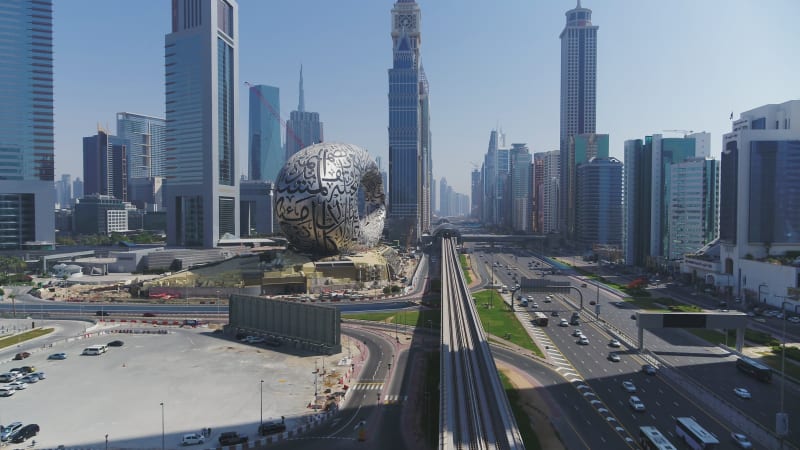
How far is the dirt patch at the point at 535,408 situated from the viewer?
96.6 feet

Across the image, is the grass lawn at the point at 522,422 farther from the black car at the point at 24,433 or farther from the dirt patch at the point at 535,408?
the black car at the point at 24,433

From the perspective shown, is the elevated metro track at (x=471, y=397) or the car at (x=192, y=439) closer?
the elevated metro track at (x=471, y=397)

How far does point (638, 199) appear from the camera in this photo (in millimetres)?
128125

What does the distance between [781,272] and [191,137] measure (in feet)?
375

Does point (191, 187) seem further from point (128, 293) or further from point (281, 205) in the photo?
point (281, 205)

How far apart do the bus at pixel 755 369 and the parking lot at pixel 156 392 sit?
34272mm

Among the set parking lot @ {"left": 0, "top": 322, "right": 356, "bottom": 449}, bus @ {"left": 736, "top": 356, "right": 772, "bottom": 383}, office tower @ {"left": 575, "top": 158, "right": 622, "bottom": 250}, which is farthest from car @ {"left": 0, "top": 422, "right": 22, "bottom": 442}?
office tower @ {"left": 575, "top": 158, "right": 622, "bottom": 250}

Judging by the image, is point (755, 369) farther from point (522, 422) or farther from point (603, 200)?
point (603, 200)

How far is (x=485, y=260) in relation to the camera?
147125 millimetres

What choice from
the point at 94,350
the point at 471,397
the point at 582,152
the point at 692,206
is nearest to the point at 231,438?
the point at 471,397

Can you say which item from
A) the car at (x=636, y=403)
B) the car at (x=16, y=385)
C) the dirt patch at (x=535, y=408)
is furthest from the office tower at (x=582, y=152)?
the car at (x=16, y=385)

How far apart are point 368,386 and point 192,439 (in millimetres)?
13689

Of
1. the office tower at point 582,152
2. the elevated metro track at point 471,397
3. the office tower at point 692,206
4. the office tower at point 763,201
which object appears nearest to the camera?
the elevated metro track at point 471,397

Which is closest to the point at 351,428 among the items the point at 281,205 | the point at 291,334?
the point at 291,334
